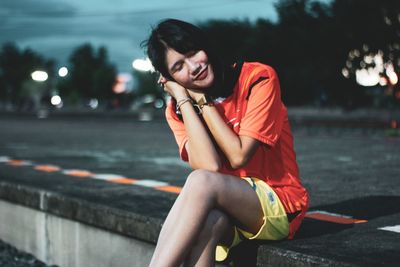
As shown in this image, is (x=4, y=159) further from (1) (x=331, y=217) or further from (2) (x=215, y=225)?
(2) (x=215, y=225)

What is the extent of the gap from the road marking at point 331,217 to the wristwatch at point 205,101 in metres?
1.18

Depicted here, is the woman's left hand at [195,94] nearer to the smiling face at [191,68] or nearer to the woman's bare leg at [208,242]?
the smiling face at [191,68]

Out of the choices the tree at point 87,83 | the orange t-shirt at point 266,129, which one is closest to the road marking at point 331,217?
the orange t-shirt at point 266,129

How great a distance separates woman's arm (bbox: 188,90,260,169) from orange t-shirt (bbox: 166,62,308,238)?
1.6 inches

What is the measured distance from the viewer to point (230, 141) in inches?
114

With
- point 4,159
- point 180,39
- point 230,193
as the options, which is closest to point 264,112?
point 230,193

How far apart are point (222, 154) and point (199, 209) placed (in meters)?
0.51

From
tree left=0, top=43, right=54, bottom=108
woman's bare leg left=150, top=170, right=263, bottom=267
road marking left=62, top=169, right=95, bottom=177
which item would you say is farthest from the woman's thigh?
tree left=0, top=43, right=54, bottom=108

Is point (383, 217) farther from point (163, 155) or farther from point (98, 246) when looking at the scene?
point (163, 155)

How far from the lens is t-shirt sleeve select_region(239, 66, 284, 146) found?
113 inches

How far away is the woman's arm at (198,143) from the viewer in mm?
2910

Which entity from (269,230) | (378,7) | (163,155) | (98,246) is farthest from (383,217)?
(378,7)

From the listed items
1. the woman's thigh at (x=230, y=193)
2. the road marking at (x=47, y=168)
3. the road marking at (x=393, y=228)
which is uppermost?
the woman's thigh at (x=230, y=193)

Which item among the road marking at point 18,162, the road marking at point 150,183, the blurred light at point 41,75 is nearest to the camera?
the road marking at point 150,183
